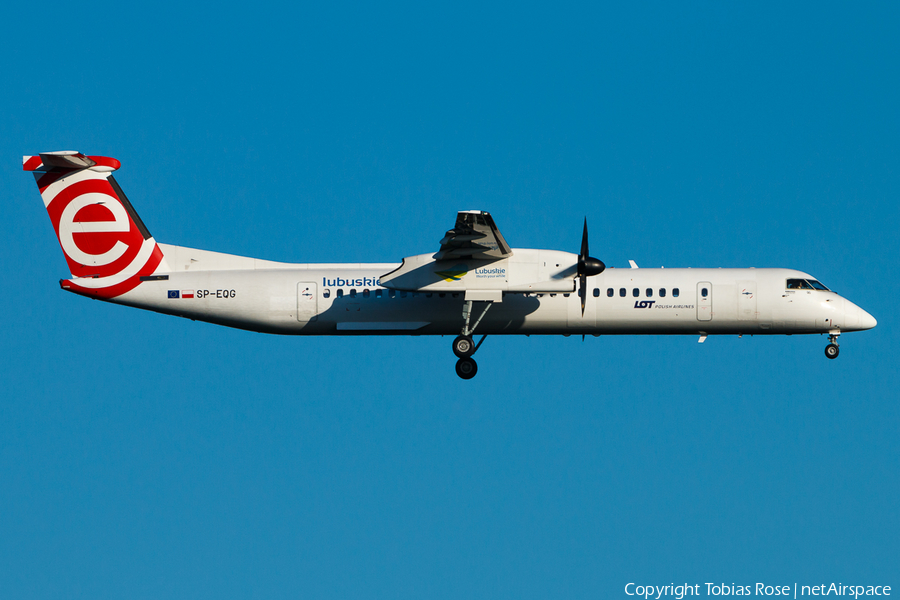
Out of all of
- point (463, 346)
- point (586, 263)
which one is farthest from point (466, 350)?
point (586, 263)

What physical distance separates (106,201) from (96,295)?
99.5 inches

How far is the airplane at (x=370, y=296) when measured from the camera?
2467 centimetres

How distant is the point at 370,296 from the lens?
81.0 feet

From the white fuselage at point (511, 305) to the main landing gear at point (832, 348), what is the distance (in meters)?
0.24

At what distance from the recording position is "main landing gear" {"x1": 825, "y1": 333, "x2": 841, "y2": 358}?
25156 mm

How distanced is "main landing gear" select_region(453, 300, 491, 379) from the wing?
4.84 ft

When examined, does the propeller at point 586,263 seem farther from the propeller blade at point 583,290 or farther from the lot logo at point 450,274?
the lot logo at point 450,274

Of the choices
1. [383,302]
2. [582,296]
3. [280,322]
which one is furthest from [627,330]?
[280,322]

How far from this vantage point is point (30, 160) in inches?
974

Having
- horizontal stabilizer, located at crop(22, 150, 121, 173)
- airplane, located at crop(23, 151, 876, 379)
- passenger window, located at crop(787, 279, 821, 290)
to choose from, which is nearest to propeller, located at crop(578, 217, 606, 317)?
airplane, located at crop(23, 151, 876, 379)

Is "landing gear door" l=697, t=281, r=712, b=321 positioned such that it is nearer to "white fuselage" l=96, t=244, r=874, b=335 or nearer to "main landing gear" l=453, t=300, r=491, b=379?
"white fuselage" l=96, t=244, r=874, b=335

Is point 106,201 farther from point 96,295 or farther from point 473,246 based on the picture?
point 473,246

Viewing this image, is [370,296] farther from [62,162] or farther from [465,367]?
[62,162]

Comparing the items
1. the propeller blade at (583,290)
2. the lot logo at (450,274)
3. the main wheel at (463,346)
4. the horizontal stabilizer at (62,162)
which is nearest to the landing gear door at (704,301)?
the propeller blade at (583,290)
